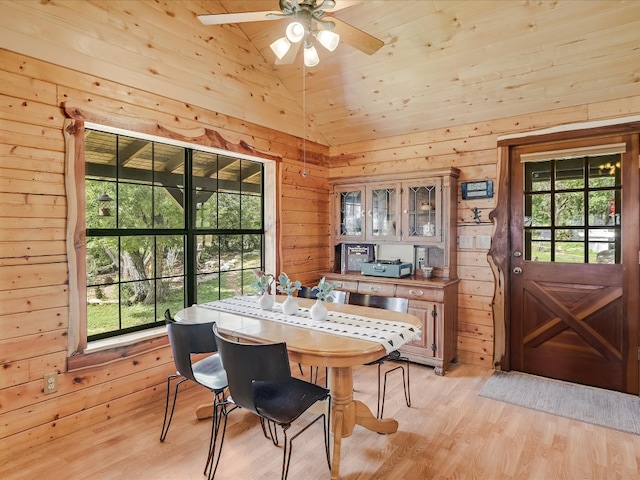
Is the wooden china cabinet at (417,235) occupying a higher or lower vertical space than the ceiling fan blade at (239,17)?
lower

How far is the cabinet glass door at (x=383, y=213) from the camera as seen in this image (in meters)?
3.93

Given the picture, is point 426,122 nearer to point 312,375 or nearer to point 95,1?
point 312,375

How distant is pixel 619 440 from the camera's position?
2408 mm

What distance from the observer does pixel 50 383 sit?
2412mm

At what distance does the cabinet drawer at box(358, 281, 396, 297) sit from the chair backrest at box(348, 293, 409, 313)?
851 mm

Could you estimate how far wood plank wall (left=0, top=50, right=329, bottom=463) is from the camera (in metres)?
2.24

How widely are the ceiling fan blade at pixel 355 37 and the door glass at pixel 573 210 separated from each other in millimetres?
2094

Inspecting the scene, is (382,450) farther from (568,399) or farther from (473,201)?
(473,201)

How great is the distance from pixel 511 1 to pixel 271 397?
9.56 feet

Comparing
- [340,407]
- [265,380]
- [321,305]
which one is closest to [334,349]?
[265,380]

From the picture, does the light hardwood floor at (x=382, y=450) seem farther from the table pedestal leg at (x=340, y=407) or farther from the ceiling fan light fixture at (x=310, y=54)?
the ceiling fan light fixture at (x=310, y=54)

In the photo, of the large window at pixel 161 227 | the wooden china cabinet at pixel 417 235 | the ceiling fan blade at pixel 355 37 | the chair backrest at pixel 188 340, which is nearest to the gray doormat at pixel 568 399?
the wooden china cabinet at pixel 417 235

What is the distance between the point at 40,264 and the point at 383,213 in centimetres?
293

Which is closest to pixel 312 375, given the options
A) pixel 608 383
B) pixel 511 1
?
pixel 608 383
